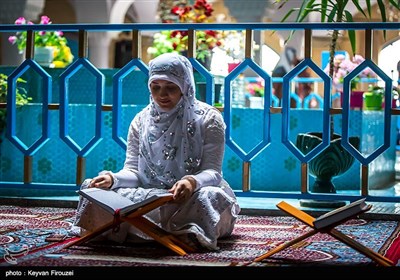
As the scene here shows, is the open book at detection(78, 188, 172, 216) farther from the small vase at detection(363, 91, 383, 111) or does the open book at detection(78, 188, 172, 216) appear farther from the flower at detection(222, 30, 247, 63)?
the small vase at detection(363, 91, 383, 111)

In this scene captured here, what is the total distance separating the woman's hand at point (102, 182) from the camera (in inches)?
163

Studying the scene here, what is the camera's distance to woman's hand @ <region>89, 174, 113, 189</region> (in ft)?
13.6

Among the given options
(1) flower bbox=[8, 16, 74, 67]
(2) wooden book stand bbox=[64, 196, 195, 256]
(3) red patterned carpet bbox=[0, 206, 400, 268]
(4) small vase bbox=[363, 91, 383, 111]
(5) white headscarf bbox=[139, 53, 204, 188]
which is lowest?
(3) red patterned carpet bbox=[0, 206, 400, 268]

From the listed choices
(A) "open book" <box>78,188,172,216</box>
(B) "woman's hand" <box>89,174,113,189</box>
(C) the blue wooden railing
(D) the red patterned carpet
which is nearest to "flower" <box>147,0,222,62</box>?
(C) the blue wooden railing

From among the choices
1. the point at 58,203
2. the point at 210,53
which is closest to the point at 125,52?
the point at 210,53

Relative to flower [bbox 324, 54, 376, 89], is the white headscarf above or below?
below

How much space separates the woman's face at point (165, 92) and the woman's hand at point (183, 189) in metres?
0.44

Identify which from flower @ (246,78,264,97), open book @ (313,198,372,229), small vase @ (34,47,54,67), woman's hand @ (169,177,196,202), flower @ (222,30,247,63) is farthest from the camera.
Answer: flower @ (246,78,264,97)

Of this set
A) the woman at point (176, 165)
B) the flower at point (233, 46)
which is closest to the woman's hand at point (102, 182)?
the woman at point (176, 165)

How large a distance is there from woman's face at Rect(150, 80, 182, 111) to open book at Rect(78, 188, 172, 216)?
0.51m

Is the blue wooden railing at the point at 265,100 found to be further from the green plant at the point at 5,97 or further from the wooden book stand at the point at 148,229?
the wooden book stand at the point at 148,229

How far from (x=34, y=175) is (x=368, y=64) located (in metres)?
2.97

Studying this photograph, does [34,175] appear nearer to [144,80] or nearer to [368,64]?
[144,80]

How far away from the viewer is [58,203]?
585 centimetres
